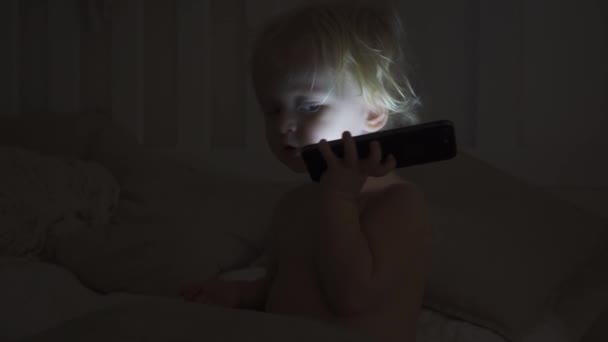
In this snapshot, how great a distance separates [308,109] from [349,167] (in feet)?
0.41

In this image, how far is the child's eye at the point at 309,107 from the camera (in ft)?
2.41

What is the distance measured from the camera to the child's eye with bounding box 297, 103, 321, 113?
0.73 meters

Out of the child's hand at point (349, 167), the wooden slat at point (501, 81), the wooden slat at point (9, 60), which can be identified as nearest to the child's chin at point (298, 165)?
the child's hand at point (349, 167)

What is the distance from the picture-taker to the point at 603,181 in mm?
1349

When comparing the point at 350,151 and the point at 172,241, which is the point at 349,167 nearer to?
the point at 350,151

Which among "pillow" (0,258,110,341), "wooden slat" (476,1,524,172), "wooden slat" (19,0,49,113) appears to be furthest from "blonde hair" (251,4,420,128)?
"wooden slat" (19,0,49,113)

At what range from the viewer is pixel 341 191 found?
2.10 feet

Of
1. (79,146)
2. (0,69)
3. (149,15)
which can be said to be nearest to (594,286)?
(79,146)

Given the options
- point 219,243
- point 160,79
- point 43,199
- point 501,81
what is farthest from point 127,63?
point 501,81

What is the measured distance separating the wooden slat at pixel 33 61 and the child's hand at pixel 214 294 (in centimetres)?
107

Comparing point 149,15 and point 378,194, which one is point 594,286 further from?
point 149,15

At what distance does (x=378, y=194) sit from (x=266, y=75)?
20 centimetres

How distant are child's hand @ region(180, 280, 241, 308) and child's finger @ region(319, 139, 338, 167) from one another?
0.28 m

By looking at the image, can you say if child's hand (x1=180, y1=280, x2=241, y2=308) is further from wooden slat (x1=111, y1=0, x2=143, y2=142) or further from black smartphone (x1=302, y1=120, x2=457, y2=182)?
wooden slat (x1=111, y1=0, x2=143, y2=142)
